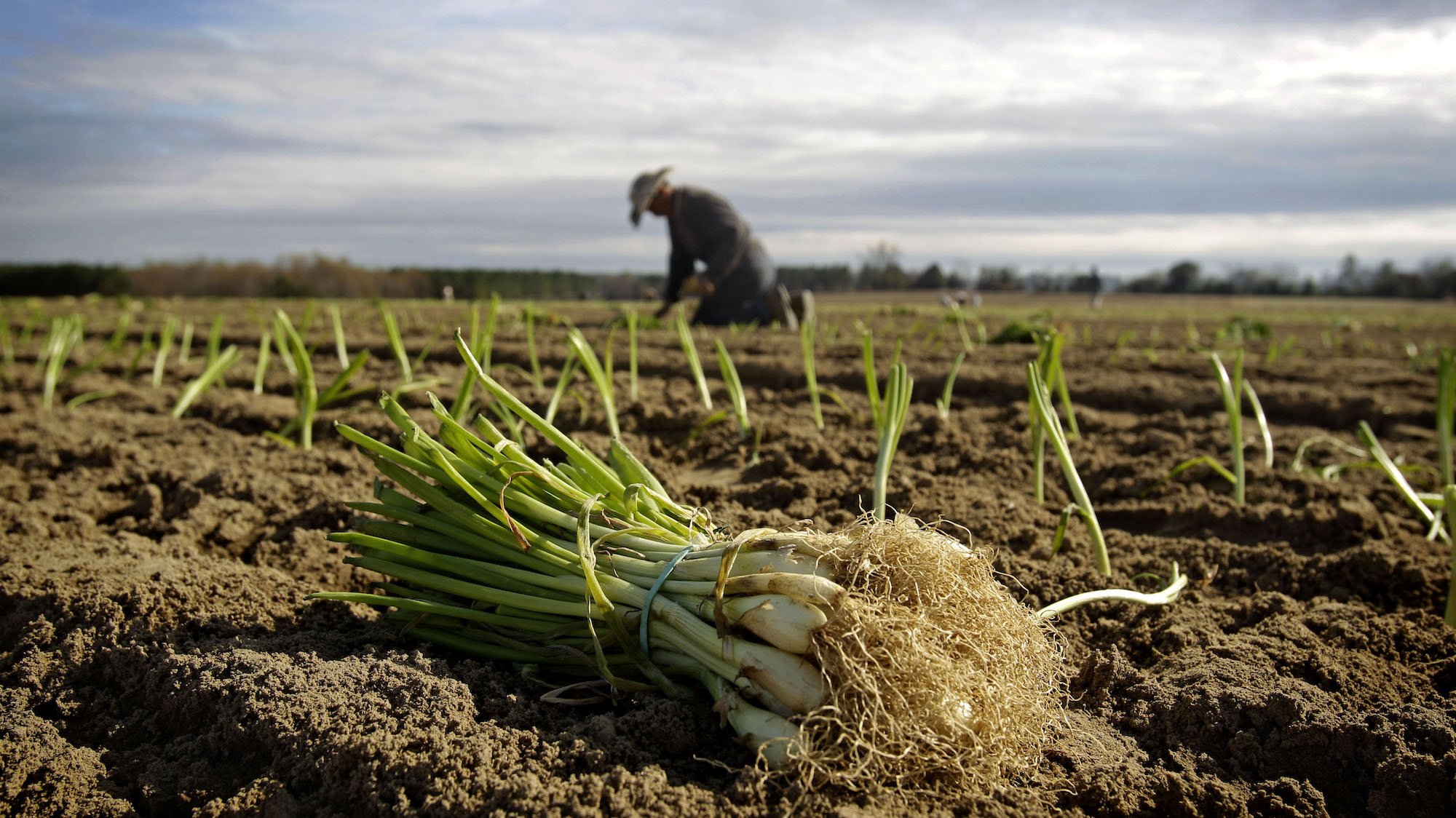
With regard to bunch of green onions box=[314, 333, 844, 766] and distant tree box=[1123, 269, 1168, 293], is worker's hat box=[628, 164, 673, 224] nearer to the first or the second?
bunch of green onions box=[314, 333, 844, 766]

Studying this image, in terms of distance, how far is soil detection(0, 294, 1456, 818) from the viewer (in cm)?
123

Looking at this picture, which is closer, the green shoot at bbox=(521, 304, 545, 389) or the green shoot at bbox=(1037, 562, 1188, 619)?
the green shoot at bbox=(1037, 562, 1188, 619)

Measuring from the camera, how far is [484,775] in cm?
115

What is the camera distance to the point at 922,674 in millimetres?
1156

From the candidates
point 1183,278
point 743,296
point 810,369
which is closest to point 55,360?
point 810,369

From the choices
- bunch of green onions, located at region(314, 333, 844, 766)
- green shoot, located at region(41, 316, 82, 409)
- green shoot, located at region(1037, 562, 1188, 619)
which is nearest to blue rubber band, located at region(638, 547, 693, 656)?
bunch of green onions, located at region(314, 333, 844, 766)

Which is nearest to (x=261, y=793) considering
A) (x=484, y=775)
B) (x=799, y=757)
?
(x=484, y=775)

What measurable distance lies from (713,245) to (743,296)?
27.6 inches

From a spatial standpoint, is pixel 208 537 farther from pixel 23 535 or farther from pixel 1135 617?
pixel 1135 617

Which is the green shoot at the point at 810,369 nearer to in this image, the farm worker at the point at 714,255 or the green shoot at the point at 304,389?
the green shoot at the point at 304,389

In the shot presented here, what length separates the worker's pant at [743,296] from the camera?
361 inches

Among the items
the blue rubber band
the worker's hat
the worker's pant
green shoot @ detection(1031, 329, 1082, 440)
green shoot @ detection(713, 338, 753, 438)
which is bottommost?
the blue rubber band

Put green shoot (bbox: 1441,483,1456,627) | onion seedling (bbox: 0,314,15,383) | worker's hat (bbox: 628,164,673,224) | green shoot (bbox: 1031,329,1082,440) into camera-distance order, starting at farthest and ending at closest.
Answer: worker's hat (bbox: 628,164,673,224), onion seedling (bbox: 0,314,15,383), green shoot (bbox: 1031,329,1082,440), green shoot (bbox: 1441,483,1456,627)

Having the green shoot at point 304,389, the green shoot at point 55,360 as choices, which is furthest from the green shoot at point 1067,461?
the green shoot at point 55,360
